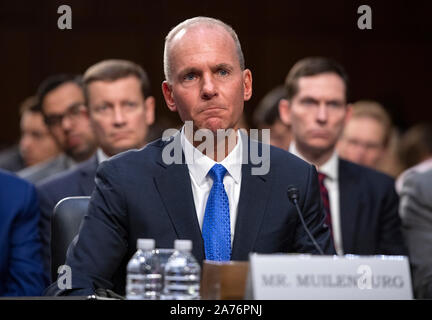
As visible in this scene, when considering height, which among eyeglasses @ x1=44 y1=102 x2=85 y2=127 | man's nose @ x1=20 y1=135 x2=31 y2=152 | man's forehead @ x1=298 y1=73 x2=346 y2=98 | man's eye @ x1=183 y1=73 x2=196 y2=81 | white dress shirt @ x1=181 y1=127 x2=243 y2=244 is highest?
Answer: man's forehead @ x1=298 y1=73 x2=346 y2=98

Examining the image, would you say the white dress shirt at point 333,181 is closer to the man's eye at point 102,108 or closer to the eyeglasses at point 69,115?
the man's eye at point 102,108

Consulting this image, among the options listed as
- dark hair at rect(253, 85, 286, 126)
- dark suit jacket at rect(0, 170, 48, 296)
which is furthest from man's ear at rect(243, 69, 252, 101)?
dark hair at rect(253, 85, 286, 126)

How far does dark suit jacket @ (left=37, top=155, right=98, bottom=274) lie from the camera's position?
4.05m

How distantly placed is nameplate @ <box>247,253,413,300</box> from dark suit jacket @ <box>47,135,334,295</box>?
25.4 inches

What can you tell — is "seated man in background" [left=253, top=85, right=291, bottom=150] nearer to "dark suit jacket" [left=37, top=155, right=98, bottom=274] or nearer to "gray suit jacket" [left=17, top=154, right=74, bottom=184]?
"gray suit jacket" [left=17, top=154, right=74, bottom=184]

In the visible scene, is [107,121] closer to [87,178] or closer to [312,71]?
[87,178]

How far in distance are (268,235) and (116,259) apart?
455 millimetres

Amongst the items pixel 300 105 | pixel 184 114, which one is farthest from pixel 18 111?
pixel 184 114

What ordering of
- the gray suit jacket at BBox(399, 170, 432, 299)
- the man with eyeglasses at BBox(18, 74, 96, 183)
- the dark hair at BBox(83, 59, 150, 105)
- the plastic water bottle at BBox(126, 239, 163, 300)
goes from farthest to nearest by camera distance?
the man with eyeglasses at BBox(18, 74, 96, 183) < the dark hair at BBox(83, 59, 150, 105) < the gray suit jacket at BBox(399, 170, 432, 299) < the plastic water bottle at BBox(126, 239, 163, 300)

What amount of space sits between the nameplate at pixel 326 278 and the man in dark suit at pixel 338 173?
6.90 ft

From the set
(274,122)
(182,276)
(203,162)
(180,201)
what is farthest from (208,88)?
(274,122)

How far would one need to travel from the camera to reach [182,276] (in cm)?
220

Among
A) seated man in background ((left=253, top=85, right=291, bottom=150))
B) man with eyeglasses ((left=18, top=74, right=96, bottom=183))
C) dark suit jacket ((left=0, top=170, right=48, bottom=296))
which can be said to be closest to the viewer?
dark suit jacket ((left=0, top=170, right=48, bottom=296))
